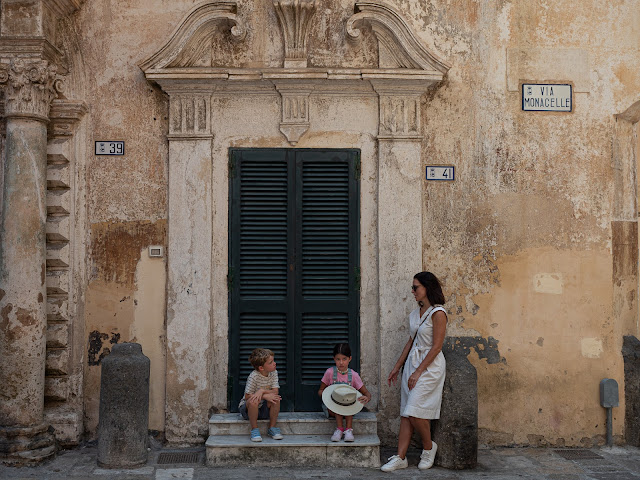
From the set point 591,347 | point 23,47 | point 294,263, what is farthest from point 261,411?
point 23,47

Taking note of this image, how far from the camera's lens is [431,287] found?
661cm

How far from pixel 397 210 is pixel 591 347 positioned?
242 centimetres

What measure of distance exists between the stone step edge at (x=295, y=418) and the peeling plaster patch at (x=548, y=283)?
2.10m

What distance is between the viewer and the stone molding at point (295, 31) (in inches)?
279

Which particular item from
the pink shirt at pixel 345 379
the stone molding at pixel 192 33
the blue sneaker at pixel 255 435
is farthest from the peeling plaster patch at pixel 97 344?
the stone molding at pixel 192 33

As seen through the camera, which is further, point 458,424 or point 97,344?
point 97,344

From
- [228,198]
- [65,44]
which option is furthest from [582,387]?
[65,44]

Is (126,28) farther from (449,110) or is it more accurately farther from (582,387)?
(582,387)

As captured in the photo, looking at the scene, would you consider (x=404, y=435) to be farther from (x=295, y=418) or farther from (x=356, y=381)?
(x=295, y=418)

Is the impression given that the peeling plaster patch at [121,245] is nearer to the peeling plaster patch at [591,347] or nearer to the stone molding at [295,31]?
the stone molding at [295,31]

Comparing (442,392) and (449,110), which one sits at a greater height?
(449,110)

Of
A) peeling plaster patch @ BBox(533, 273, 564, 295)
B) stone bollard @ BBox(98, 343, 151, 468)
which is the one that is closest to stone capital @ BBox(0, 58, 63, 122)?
stone bollard @ BBox(98, 343, 151, 468)

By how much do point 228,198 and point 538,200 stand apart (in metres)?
3.15

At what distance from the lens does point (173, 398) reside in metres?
7.08
